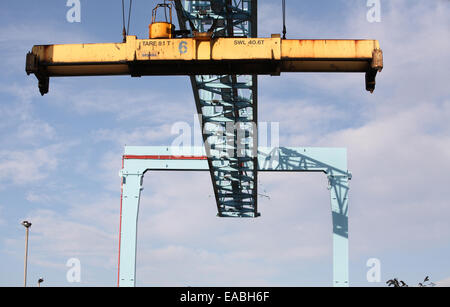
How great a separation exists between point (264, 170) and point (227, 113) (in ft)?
22.8

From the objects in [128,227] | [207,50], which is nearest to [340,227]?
[128,227]

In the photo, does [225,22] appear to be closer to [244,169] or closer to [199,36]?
[199,36]

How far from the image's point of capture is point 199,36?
704 inches

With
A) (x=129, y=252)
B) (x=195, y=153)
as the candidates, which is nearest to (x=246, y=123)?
(x=195, y=153)

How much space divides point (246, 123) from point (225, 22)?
690 cm

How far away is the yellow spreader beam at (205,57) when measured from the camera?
1770 cm

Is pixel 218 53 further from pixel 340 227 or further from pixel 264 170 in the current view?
pixel 340 227

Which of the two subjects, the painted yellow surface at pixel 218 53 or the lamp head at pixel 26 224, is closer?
the painted yellow surface at pixel 218 53

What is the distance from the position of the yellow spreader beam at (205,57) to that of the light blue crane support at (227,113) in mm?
967

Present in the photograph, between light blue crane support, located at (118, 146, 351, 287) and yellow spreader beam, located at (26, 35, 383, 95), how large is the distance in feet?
48.8

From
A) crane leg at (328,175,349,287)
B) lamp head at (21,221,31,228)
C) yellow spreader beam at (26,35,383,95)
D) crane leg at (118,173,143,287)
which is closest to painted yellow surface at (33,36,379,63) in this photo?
yellow spreader beam at (26,35,383,95)

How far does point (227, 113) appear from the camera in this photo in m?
27.1

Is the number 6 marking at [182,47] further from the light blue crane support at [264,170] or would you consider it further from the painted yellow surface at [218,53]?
the light blue crane support at [264,170]

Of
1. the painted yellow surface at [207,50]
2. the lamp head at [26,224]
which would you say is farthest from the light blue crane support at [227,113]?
the lamp head at [26,224]
